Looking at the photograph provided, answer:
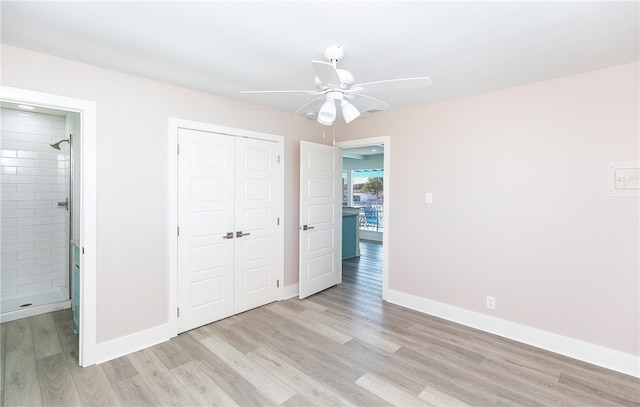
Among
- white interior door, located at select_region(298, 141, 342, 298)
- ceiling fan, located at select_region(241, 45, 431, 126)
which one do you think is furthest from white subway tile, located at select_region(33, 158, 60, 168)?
ceiling fan, located at select_region(241, 45, 431, 126)

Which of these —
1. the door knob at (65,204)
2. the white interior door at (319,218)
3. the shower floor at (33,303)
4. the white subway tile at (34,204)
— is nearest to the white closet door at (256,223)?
the white interior door at (319,218)

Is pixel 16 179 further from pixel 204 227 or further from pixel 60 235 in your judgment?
pixel 204 227

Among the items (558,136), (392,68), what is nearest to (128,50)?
(392,68)

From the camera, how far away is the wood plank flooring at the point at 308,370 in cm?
208

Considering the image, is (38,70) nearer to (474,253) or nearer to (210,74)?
(210,74)

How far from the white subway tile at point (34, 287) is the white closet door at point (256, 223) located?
250cm

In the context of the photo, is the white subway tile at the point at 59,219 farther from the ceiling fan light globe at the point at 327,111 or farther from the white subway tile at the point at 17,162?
the ceiling fan light globe at the point at 327,111

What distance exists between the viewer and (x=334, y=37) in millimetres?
1960

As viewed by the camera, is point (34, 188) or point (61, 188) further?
point (61, 188)

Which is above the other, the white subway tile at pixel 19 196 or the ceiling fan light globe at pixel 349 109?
the ceiling fan light globe at pixel 349 109

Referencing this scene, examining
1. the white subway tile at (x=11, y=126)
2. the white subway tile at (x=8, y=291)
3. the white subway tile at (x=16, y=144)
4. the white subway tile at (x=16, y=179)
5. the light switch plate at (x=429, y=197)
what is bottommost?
the white subway tile at (x=8, y=291)

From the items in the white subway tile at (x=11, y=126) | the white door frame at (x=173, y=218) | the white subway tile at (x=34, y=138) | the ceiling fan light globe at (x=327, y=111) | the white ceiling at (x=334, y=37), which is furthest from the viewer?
the white subway tile at (x=34, y=138)

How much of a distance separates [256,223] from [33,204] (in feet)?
8.93

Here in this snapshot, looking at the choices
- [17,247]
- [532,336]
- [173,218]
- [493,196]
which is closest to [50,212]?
[17,247]
